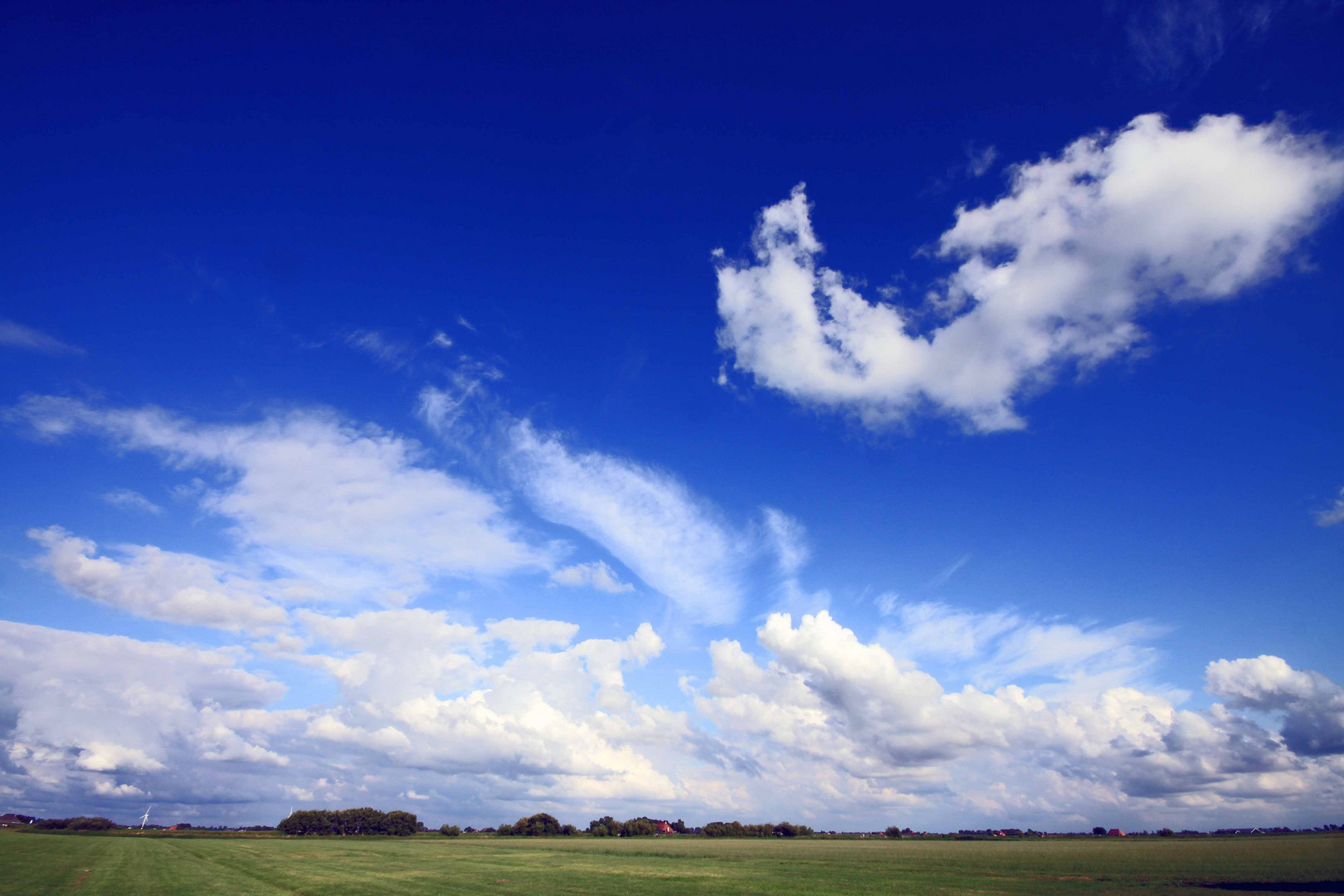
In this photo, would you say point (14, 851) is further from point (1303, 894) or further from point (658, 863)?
point (1303, 894)

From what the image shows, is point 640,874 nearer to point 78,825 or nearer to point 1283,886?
point 1283,886

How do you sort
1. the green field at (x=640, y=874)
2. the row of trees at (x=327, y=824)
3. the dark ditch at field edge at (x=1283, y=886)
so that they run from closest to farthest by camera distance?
the dark ditch at field edge at (x=1283, y=886) → the green field at (x=640, y=874) → the row of trees at (x=327, y=824)

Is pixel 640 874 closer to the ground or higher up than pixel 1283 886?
closer to the ground

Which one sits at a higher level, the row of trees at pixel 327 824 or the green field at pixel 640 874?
the green field at pixel 640 874

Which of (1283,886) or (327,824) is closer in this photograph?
(1283,886)

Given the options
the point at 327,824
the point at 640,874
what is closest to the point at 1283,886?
the point at 640,874

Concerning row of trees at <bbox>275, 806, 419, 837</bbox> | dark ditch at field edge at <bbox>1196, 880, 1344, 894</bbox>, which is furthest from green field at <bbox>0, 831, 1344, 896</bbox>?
row of trees at <bbox>275, 806, 419, 837</bbox>

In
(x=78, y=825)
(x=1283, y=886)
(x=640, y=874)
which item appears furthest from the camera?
(x=78, y=825)

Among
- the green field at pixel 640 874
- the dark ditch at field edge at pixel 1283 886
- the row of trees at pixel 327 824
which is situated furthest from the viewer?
the row of trees at pixel 327 824

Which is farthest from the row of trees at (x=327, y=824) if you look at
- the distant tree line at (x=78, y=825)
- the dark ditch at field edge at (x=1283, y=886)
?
the dark ditch at field edge at (x=1283, y=886)

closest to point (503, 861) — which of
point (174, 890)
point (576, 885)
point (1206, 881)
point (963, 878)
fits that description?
point (576, 885)

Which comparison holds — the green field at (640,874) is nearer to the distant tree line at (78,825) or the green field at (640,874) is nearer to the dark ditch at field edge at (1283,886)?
the dark ditch at field edge at (1283,886)

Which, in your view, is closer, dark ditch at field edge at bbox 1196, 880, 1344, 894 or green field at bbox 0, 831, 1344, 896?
dark ditch at field edge at bbox 1196, 880, 1344, 894

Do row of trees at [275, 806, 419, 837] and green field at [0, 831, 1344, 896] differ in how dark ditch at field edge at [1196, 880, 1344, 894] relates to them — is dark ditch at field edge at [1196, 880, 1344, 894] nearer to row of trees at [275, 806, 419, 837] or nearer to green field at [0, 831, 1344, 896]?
green field at [0, 831, 1344, 896]
